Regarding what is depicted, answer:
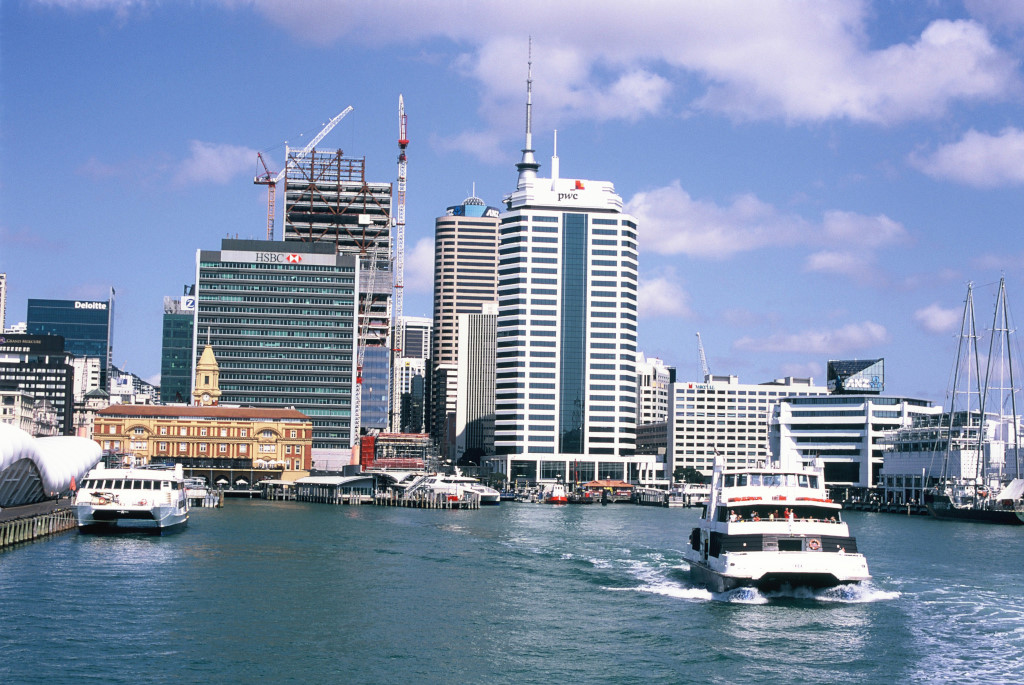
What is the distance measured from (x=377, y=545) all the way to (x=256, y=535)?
1503cm

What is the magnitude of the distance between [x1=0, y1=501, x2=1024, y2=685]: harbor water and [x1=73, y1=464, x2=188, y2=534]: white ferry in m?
2.89

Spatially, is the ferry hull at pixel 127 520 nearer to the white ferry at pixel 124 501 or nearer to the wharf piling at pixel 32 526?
the white ferry at pixel 124 501

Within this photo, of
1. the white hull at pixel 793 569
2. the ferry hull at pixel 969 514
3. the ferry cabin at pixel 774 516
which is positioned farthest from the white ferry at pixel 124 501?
the ferry hull at pixel 969 514

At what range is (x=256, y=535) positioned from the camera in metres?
108

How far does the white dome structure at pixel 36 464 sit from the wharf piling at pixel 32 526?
11.9 ft

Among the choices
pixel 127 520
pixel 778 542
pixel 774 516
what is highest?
pixel 774 516

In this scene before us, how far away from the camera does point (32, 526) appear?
92750 mm

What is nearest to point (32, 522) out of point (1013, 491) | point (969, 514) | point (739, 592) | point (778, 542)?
point (739, 592)

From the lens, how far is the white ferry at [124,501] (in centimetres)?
9956

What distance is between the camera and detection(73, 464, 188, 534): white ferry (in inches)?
3920

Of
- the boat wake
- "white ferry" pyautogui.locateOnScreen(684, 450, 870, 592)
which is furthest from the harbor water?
"white ferry" pyautogui.locateOnScreen(684, 450, 870, 592)

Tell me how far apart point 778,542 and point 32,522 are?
201 ft

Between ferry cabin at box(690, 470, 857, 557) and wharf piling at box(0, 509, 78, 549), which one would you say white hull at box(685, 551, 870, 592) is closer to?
ferry cabin at box(690, 470, 857, 557)

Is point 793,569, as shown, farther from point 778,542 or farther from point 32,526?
point 32,526
